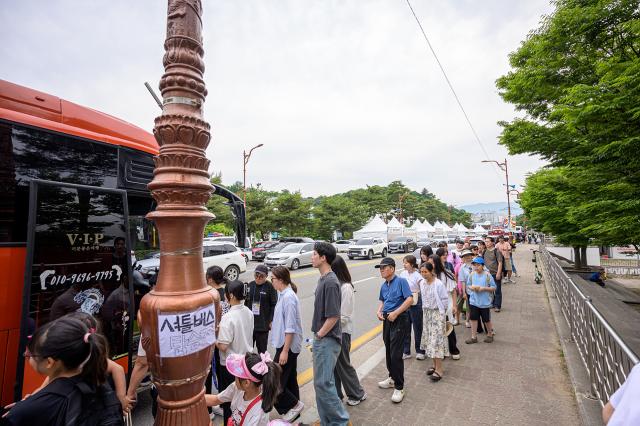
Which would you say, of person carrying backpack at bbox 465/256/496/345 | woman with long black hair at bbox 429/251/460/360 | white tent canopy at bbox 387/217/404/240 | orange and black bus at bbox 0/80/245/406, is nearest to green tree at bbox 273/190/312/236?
white tent canopy at bbox 387/217/404/240

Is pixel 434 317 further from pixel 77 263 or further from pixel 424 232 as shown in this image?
pixel 424 232

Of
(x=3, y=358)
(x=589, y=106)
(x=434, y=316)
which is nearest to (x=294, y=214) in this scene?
(x=434, y=316)

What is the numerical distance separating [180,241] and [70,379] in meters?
0.88

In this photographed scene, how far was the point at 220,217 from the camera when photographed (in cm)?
3086

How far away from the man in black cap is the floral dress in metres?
2.30

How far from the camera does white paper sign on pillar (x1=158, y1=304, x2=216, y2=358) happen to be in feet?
4.90

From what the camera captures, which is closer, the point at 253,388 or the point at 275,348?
the point at 253,388

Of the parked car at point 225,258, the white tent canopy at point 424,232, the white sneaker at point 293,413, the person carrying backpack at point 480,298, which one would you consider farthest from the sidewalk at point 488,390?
the white tent canopy at point 424,232

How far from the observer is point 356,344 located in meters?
6.07

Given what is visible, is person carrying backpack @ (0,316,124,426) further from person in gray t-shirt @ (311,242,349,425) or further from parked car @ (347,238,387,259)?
parked car @ (347,238,387,259)

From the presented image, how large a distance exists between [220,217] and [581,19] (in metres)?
29.4

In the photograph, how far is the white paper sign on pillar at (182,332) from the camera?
1494 mm

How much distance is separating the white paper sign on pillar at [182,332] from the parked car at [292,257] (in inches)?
597

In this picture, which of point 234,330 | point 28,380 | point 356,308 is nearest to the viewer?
point 28,380
